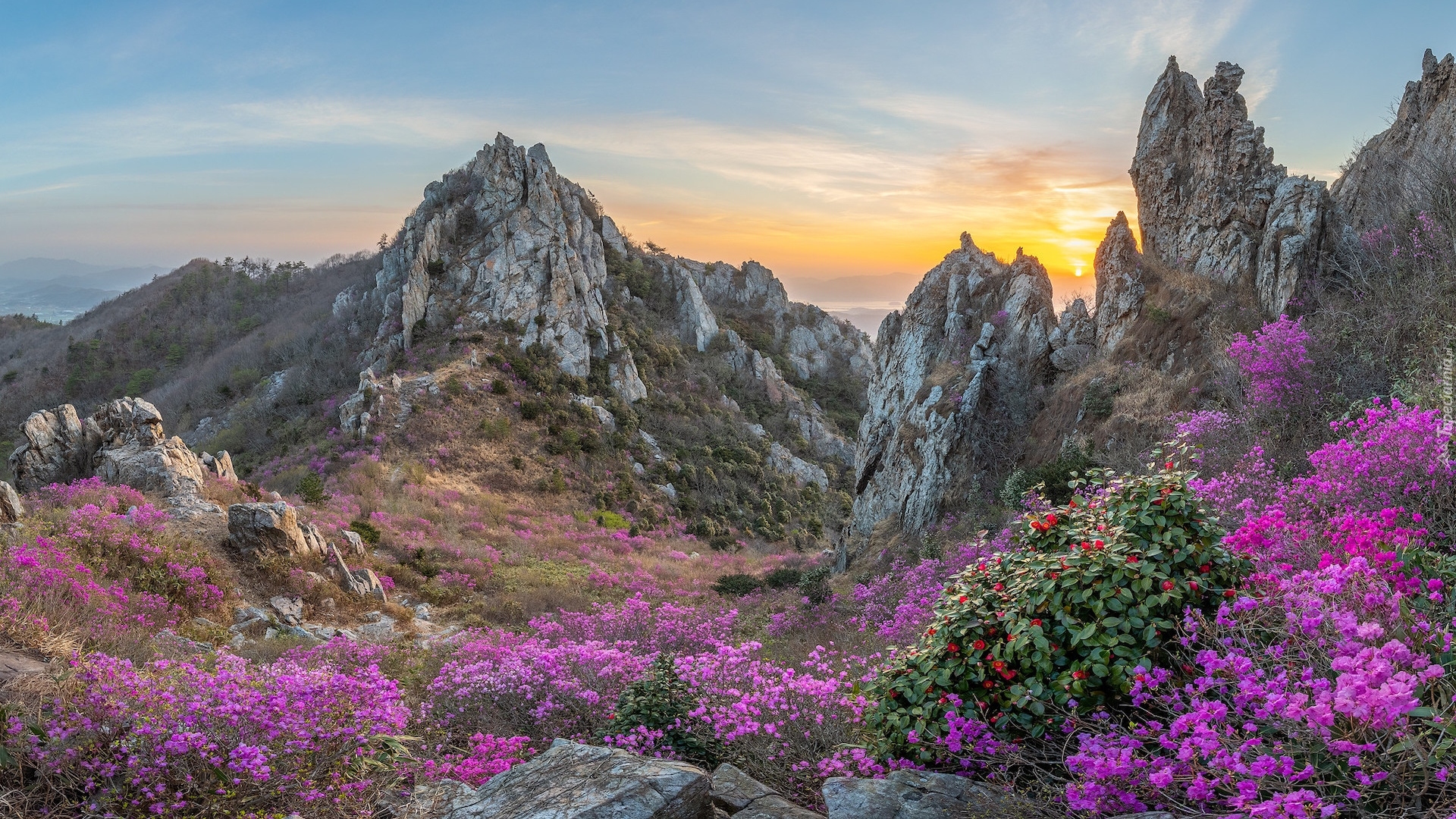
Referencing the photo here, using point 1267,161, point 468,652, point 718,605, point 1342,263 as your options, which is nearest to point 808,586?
point 718,605

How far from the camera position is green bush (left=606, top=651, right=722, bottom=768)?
19.8 ft

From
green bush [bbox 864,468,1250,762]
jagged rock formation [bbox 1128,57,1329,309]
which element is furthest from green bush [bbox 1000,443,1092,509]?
green bush [bbox 864,468,1250,762]

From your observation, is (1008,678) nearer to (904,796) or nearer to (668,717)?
(904,796)

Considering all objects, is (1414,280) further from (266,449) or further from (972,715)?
(266,449)

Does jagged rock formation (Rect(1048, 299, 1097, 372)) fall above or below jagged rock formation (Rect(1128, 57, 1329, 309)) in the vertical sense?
below

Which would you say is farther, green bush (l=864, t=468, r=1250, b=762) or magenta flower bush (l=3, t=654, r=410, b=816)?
magenta flower bush (l=3, t=654, r=410, b=816)

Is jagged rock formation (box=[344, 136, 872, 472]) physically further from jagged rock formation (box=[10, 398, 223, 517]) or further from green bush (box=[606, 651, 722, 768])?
green bush (box=[606, 651, 722, 768])

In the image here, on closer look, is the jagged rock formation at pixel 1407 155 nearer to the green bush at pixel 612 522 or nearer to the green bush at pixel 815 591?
the green bush at pixel 815 591

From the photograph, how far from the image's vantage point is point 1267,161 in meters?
17.6

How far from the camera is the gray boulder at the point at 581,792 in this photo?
421 centimetres

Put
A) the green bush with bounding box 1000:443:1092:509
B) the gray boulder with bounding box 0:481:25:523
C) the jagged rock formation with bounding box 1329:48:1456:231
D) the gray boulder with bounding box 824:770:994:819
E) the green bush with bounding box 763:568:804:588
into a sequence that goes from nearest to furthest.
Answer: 1. the gray boulder with bounding box 824:770:994:819
2. the gray boulder with bounding box 0:481:25:523
3. the green bush with bounding box 1000:443:1092:509
4. the jagged rock formation with bounding box 1329:48:1456:231
5. the green bush with bounding box 763:568:804:588

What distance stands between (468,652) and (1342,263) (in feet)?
62.9

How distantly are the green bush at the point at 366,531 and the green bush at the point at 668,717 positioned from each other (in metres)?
14.9

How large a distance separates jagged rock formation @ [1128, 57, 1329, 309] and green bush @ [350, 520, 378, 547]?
2303 cm
